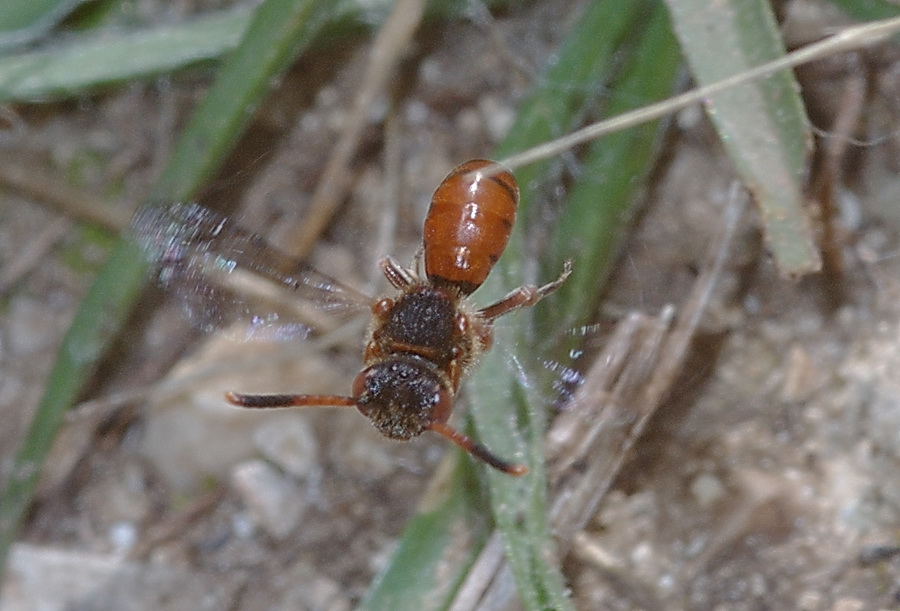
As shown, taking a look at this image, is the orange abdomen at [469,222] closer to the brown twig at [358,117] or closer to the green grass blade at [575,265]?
the green grass blade at [575,265]

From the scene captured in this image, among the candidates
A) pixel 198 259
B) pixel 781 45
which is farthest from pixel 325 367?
pixel 781 45

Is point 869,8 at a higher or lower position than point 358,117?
lower

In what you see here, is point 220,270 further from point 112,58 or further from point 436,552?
point 112,58

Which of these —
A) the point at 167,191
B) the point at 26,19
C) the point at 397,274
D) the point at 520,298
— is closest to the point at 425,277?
the point at 397,274

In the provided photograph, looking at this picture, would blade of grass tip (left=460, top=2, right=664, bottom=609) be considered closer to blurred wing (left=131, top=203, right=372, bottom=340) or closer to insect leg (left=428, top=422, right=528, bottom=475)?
insect leg (left=428, top=422, right=528, bottom=475)

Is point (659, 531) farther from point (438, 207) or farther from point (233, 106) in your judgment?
point (233, 106)
